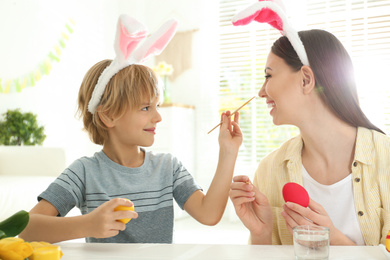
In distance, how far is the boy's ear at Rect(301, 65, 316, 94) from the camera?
134 centimetres

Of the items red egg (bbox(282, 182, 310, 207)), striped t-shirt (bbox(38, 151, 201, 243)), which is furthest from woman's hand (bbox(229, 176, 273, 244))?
striped t-shirt (bbox(38, 151, 201, 243))

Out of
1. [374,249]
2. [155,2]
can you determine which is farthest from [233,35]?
[374,249]

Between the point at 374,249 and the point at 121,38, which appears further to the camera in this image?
the point at 121,38

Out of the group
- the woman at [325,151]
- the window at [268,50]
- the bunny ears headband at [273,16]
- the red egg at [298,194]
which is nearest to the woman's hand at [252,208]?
the woman at [325,151]

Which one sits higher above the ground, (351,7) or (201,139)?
(351,7)

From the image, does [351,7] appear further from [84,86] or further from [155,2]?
[84,86]

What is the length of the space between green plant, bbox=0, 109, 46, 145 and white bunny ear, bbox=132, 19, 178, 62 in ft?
9.58

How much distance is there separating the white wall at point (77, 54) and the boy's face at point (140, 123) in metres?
2.96

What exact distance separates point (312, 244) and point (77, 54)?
4667mm

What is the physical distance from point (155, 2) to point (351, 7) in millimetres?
2362

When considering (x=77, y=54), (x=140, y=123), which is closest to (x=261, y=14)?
(x=140, y=123)

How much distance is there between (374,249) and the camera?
2.66 feet

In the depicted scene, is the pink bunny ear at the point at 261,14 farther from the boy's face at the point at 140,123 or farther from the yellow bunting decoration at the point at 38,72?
the yellow bunting decoration at the point at 38,72

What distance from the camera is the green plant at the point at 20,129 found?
392 cm
